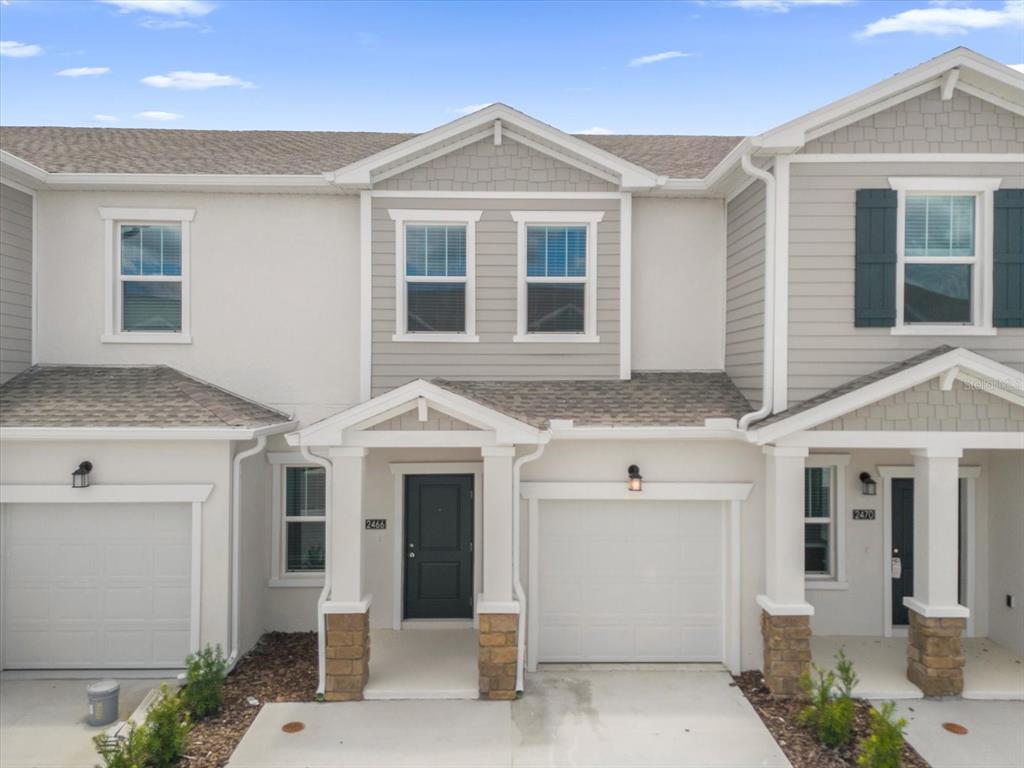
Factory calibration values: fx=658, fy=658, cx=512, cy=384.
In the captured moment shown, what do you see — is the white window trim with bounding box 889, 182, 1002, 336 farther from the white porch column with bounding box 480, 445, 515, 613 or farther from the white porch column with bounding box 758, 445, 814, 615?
the white porch column with bounding box 480, 445, 515, 613

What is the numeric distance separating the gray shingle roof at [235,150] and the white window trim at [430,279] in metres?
1.52

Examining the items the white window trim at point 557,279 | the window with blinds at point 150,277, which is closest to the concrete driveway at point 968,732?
the white window trim at point 557,279

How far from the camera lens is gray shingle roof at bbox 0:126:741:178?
349 inches

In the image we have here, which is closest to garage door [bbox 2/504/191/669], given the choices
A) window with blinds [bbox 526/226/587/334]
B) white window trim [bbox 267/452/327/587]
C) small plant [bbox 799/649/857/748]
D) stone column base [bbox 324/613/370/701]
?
white window trim [bbox 267/452/327/587]

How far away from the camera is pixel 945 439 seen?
6875 mm

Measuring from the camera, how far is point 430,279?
859cm

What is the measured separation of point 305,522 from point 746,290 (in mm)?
6397

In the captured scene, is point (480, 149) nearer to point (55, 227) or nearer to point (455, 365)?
point (455, 365)

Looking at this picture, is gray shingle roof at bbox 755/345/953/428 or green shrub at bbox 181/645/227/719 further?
gray shingle roof at bbox 755/345/953/428

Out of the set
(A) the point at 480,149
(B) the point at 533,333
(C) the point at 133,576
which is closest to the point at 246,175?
(A) the point at 480,149

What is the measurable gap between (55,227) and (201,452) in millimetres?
3992

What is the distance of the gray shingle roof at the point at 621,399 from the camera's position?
24.6ft

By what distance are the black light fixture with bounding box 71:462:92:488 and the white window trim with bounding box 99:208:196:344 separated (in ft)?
6.67

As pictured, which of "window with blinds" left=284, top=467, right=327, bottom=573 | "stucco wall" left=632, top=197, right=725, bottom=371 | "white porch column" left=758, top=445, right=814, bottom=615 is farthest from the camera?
"stucco wall" left=632, top=197, right=725, bottom=371
